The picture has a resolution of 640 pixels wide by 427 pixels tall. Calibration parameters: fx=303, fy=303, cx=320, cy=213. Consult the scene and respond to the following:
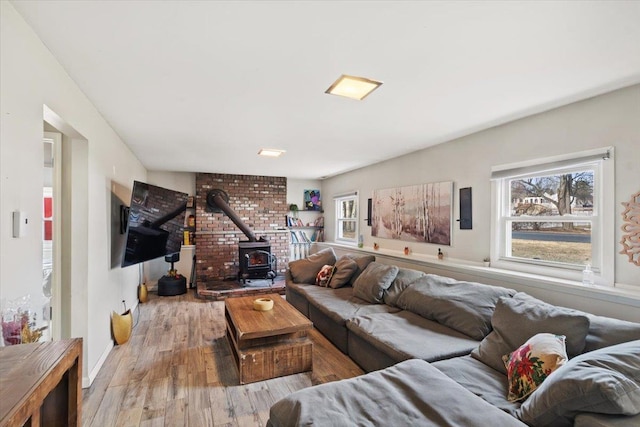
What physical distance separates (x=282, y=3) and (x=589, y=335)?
2.41m

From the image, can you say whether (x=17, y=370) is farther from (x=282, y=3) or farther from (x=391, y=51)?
(x=391, y=51)

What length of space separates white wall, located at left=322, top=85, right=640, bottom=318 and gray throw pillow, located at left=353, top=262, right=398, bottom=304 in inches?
30.0

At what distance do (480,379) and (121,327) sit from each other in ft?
11.2

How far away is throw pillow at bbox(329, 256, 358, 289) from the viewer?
411 centimetres

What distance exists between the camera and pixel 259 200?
6.57 metres

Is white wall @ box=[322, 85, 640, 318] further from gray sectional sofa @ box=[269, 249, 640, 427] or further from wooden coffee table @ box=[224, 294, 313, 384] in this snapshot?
wooden coffee table @ box=[224, 294, 313, 384]

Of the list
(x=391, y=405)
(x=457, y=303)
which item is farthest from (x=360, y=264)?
(x=391, y=405)

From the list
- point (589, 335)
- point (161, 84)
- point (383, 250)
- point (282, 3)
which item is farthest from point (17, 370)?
point (383, 250)

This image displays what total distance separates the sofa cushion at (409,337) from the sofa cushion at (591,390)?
0.75 meters

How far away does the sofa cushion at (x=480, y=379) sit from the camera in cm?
159

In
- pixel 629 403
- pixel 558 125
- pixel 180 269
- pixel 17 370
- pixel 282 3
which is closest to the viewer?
pixel 17 370

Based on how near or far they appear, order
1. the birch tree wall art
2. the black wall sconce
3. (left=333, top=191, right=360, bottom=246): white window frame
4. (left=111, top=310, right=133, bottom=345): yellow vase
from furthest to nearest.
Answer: (left=333, top=191, right=360, bottom=246): white window frame
the birch tree wall art
the black wall sconce
(left=111, top=310, right=133, bottom=345): yellow vase

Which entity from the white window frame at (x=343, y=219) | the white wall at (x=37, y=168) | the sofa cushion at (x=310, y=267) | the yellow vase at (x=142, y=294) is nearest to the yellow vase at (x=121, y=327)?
the white wall at (x=37, y=168)

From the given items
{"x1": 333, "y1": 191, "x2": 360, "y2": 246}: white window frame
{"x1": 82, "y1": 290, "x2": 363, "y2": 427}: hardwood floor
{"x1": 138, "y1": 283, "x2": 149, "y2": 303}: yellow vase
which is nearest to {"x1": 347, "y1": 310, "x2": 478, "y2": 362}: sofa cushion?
{"x1": 82, "y1": 290, "x2": 363, "y2": 427}: hardwood floor
